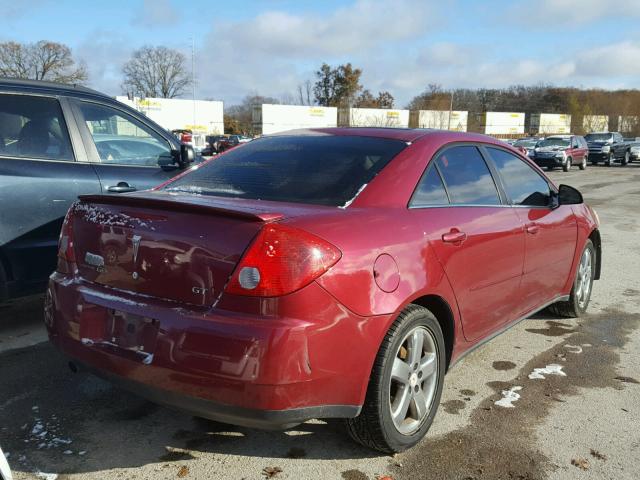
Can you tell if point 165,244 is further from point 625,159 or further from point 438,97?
point 438,97

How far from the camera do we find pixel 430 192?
10.4ft

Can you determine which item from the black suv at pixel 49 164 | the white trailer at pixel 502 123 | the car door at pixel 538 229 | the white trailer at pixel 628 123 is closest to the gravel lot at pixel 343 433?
the car door at pixel 538 229

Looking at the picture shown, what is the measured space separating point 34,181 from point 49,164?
0.22 m

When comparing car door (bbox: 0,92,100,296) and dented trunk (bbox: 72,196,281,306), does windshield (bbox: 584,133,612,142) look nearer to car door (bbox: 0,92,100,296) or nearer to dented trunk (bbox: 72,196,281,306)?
car door (bbox: 0,92,100,296)

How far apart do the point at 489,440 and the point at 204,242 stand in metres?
1.80

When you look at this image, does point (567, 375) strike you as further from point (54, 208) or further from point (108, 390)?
point (54, 208)

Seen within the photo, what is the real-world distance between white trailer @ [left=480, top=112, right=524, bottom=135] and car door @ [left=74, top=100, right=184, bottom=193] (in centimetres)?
7486

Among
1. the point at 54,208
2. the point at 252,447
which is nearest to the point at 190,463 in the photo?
the point at 252,447

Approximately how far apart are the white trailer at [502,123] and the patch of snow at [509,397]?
75902mm

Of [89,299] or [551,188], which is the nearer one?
[89,299]

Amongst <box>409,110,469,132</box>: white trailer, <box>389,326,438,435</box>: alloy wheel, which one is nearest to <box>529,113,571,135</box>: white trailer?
<box>409,110,469,132</box>: white trailer

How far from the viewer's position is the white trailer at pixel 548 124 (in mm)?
83188

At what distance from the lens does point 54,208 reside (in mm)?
4359

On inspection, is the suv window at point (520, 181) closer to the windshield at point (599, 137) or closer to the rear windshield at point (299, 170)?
the rear windshield at point (299, 170)
